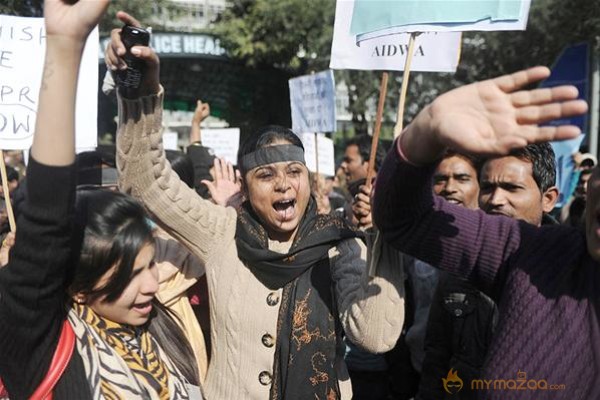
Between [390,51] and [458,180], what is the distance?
2.43 ft

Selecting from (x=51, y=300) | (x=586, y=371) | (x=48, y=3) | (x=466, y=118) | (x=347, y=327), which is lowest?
(x=347, y=327)

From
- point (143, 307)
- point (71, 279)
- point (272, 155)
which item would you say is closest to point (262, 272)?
point (272, 155)

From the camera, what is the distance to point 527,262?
1729 millimetres

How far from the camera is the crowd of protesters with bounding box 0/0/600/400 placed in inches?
58.9

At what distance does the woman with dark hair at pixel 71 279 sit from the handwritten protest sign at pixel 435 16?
3.95 feet

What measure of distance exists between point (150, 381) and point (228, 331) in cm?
70

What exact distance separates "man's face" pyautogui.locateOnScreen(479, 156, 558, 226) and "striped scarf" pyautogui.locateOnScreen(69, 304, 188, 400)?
1.33m

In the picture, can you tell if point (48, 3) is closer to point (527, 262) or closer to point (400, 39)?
point (527, 262)

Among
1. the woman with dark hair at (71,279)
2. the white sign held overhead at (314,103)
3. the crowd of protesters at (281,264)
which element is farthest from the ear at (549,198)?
the white sign held overhead at (314,103)

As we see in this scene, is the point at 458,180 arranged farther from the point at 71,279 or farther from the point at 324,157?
the point at 324,157

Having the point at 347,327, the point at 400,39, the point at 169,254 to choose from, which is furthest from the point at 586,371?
the point at 400,39

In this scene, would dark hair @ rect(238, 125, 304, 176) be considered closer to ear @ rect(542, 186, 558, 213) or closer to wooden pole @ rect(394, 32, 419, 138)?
wooden pole @ rect(394, 32, 419, 138)

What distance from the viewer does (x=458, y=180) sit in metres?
3.41

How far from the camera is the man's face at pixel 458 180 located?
11.1ft
